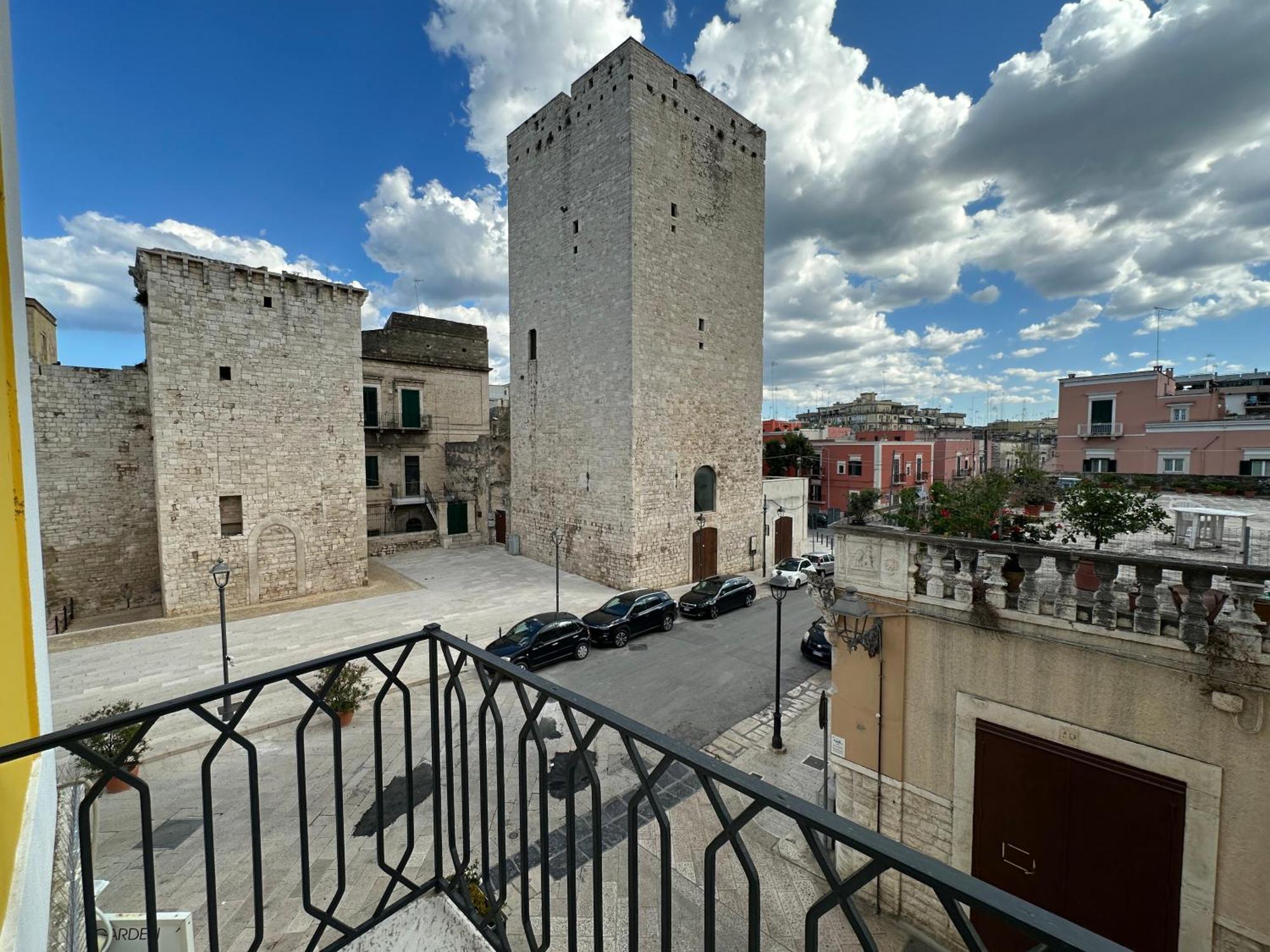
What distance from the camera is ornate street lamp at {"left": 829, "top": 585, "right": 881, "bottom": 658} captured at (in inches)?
201

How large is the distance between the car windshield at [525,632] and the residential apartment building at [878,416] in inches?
2248

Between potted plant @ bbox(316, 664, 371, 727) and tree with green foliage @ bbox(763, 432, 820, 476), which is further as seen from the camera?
tree with green foliage @ bbox(763, 432, 820, 476)

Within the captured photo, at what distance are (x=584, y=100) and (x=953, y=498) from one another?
50.9 ft

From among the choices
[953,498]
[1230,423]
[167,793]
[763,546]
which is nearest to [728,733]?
[953,498]

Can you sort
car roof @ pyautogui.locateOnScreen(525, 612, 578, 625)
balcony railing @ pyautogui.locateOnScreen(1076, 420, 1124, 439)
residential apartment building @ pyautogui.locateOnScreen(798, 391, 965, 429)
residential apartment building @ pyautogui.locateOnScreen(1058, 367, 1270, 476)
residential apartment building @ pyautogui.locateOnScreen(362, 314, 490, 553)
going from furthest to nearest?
residential apartment building @ pyautogui.locateOnScreen(798, 391, 965, 429) → residential apartment building @ pyautogui.locateOnScreen(362, 314, 490, 553) → balcony railing @ pyautogui.locateOnScreen(1076, 420, 1124, 439) → residential apartment building @ pyautogui.locateOnScreen(1058, 367, 1270, 476) → car roof @ pyautogui.locateOnScreen(525, 612, 578, 625)

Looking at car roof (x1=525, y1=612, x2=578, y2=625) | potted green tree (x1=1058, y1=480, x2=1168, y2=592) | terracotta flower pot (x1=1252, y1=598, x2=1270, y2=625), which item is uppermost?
potted green tree (x1=1058, y1=480, x2=1168, y2=592)

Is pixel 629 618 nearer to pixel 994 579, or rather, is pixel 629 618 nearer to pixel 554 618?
pixel 554 618

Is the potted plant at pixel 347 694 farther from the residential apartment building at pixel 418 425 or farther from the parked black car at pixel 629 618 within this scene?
the residential apartment building at pixel 418 425

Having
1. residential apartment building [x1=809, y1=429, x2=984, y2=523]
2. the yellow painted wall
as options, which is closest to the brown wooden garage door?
the yellow painted wall

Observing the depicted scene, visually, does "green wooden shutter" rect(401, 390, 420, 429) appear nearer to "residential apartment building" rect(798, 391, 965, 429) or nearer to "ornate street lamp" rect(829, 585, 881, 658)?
"ornate street lamp" rect(829, 585, 881, 658)

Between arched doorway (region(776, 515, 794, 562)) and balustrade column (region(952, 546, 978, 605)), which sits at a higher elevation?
balustrade column (region(952, 546, 978, 605))

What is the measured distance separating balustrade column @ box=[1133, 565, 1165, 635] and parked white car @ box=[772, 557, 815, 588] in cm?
1223

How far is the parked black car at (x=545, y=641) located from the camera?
10172 millimetres

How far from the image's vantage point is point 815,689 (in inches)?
392
